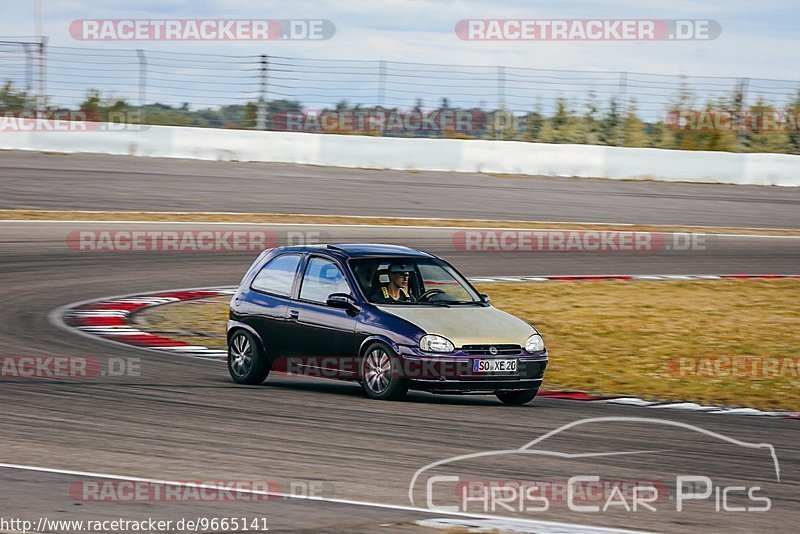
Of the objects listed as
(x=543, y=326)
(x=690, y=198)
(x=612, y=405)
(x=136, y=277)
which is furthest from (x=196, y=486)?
(x=690, y=198)

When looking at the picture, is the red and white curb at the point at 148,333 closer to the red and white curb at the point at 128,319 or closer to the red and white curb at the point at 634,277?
the red and white curb at the point at 128,319

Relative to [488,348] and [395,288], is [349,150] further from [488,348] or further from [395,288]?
[488,348]

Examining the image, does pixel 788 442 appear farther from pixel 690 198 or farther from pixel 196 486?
pixel 690 198

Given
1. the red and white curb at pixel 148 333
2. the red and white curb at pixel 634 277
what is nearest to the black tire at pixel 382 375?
the red and white curb at pixel 148 333

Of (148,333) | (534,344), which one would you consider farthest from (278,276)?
(148,333)

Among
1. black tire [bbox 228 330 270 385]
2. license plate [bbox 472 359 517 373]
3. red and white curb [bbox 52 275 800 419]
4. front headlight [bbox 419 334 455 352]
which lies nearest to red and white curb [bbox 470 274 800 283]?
red and white curb [bbox 52 275 800 419]

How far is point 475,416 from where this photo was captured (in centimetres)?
916

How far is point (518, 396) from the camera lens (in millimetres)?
9969

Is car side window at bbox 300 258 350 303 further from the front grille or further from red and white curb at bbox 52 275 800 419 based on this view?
red and white curb at bbox 52 275 800 419

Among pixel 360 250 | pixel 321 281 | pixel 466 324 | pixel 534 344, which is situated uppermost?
pixel 360 250

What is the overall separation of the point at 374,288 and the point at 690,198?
776 inches

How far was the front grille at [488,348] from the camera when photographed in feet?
31.1

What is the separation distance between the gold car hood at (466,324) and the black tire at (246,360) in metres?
1.37

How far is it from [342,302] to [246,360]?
4.07ft
